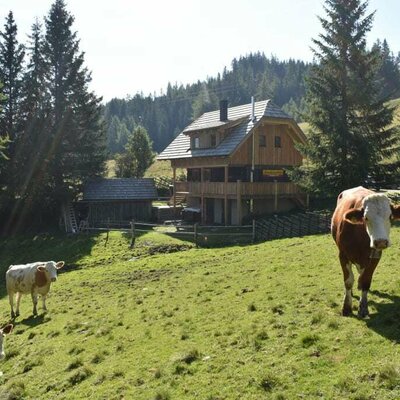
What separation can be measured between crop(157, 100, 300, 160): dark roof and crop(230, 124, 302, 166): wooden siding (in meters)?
0.84

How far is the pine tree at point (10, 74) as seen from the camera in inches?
1617

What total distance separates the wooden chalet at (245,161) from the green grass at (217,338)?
1616 centimetres

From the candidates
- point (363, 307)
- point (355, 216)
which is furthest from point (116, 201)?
point (355, 216)

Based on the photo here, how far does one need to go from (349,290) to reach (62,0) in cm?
4400

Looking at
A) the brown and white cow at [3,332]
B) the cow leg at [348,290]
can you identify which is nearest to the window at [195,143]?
the brown and white cow at [3,332]

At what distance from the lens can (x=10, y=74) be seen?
138 ft

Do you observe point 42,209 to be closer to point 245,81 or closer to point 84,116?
point 84,116

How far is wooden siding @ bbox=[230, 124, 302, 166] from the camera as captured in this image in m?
36.4

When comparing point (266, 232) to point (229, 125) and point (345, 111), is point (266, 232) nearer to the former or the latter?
point (345, 111)

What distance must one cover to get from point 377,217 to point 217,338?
4281mm

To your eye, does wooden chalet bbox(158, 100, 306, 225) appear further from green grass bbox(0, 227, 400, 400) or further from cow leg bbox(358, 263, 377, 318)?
cow leg bbox(358, 263, 377, 318)

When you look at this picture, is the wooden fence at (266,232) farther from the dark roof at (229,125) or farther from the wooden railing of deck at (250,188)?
the dark roof at (229,125)

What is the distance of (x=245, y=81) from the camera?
198 meters

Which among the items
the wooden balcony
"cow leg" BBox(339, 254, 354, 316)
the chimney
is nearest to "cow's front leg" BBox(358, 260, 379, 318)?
"cow leg" BBox(339, 254, 354, 316)
